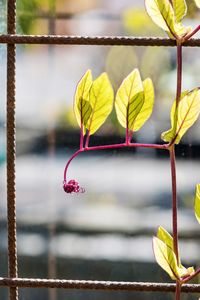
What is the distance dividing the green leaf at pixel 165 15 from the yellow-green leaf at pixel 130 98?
0.04m

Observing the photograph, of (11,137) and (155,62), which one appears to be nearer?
(11,137)

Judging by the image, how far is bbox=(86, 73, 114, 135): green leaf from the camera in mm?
478

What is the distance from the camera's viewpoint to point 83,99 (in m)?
0.48

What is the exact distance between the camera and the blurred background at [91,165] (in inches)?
30.0

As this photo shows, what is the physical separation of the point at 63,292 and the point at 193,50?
0.38 meters

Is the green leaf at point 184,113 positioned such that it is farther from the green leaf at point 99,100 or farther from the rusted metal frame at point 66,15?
the rusted metal frame at point 66,15

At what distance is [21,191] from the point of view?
2.79 ft

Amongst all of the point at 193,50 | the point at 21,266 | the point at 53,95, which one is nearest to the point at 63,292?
the point at 21,266

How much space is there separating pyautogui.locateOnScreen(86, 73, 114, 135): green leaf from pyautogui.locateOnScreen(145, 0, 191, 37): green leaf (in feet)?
0.20

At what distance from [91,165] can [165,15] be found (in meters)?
0.39

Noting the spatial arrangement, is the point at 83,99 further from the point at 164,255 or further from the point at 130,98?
the point at 164,255

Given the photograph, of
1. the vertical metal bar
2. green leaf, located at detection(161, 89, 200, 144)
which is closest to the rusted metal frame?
the vertical metal bar

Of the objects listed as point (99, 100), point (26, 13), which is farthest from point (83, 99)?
point (26, 13)

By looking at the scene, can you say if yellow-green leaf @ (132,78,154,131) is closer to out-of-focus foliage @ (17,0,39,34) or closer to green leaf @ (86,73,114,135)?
green leaf @ (86,73,114,135)
